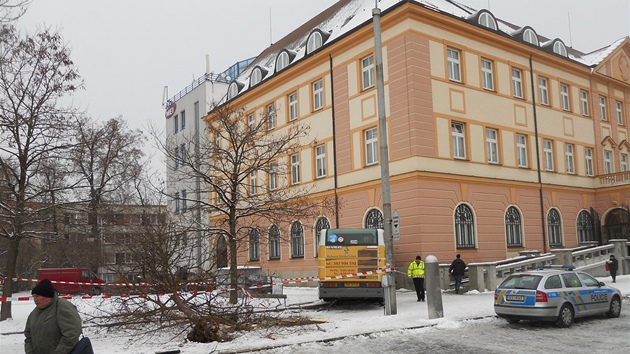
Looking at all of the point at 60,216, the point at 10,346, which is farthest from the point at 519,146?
the point at 10,346

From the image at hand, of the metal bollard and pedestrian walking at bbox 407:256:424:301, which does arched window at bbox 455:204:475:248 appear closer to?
pedestrian walking at bbox 407:256:424:301

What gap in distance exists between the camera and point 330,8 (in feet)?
138

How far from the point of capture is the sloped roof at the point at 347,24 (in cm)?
3074

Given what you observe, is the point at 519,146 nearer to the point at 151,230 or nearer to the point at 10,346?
the point at 151,230

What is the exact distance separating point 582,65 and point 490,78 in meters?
8.90

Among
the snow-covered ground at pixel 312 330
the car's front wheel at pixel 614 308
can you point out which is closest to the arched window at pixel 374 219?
the snow-covered ground at pixel 312 330

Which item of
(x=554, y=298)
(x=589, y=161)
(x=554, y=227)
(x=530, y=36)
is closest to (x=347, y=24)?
(x=530, y=36)

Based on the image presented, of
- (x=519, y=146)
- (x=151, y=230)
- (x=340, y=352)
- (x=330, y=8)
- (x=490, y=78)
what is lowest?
(x=340, y=352)

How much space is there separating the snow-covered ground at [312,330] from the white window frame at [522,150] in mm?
11933

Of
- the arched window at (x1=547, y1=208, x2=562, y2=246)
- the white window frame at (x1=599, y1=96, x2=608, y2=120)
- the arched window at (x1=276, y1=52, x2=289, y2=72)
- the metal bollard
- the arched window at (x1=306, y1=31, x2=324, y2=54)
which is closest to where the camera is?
the metal bollard

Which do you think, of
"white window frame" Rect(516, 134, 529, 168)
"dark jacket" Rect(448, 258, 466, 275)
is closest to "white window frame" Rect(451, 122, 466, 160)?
"white window frame" Rect(516, 134, 529, 168)

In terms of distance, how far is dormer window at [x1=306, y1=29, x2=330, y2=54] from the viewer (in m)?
33.9

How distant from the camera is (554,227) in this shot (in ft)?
109

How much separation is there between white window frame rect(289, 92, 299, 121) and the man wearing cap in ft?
95.4
